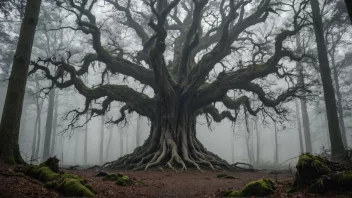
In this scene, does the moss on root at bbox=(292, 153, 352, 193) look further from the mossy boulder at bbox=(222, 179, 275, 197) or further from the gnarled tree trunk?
the gnarled tree trunk

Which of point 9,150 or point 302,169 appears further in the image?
point 9,150

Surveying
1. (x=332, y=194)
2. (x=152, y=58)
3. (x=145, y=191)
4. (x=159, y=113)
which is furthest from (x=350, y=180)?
(x=159, y=113)

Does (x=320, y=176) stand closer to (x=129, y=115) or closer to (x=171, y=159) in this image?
(x=171, y=159)

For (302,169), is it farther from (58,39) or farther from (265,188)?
(58,39)

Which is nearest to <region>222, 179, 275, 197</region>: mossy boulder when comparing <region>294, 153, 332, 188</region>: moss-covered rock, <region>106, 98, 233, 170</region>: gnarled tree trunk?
<region>294, 153, 332, 188</region>: moss-covered rock

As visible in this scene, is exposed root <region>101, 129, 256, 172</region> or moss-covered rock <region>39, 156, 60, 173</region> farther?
exposed root <region>101, 129, 256, 172</region>

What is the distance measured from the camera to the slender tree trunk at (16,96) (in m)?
6.57

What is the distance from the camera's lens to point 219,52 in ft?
40.5

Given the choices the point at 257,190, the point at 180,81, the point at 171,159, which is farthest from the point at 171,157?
the point at 257,190

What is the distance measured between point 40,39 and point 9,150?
66.0 ft

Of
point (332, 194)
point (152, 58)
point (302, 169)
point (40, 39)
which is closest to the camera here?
point (332, 194)

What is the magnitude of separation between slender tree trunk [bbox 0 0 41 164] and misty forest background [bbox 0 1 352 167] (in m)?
0.94

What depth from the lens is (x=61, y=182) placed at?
4.62 m

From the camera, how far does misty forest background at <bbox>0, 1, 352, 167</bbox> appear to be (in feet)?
52.3
